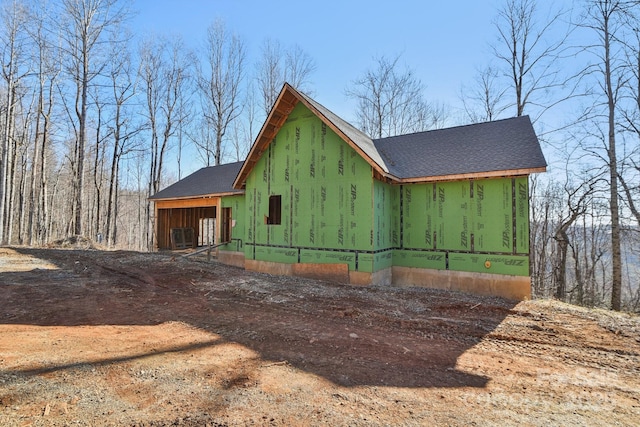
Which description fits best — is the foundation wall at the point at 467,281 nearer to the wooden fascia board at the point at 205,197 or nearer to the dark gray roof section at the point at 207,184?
the wooden fascia board at the point at 205,197

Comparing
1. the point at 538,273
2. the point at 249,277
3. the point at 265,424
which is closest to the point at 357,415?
the point at 265,424

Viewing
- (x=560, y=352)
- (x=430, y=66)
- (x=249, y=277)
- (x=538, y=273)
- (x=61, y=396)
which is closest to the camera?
(x=61, y=396)

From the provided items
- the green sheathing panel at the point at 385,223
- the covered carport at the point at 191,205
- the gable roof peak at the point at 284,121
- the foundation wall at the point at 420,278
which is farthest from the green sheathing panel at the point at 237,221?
the green sheathing panel at the point at 385,223

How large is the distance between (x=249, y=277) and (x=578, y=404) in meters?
8.81

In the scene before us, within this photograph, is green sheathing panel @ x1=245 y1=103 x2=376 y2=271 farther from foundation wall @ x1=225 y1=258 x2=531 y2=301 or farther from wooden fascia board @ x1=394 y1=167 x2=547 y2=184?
wooden fascia board @ x1=394 y1=167 x2=547 y2=184

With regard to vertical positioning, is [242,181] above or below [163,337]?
above

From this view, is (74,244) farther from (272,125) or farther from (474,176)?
(474,176)

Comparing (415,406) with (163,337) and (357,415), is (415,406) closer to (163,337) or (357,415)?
(357,415)

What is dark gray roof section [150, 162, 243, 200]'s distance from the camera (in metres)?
14.7

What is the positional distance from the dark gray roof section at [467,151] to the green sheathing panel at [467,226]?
50cm

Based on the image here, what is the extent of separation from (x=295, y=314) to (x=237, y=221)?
8.69 m

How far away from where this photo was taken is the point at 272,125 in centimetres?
1094

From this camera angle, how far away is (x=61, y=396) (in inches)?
113

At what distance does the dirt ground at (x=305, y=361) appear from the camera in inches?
108
